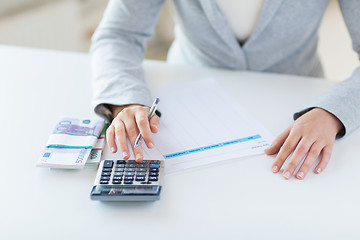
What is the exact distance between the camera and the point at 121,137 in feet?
2.18

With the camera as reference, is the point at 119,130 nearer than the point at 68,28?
Yes

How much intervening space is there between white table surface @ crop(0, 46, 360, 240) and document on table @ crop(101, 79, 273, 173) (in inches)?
0.9

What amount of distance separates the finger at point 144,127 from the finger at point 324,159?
0.84ft

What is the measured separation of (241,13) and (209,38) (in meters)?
0.09

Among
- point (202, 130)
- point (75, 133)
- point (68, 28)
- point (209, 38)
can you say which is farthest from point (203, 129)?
point (68, 28)

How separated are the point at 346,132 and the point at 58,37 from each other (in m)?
1.66

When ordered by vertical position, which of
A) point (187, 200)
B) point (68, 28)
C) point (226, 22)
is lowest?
point (68, 28)

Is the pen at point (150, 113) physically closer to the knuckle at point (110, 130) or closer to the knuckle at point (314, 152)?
the knuckle at point (110, 130)

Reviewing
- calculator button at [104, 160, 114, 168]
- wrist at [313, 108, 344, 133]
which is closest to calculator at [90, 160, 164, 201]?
calculator button at [104, 160, 114, 168]

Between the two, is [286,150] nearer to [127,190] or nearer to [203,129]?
[203,129]

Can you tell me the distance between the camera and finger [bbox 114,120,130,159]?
0.64 meters

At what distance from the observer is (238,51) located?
0.93 meters

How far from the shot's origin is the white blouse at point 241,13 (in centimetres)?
91

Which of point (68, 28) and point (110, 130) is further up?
point (110, 130)
